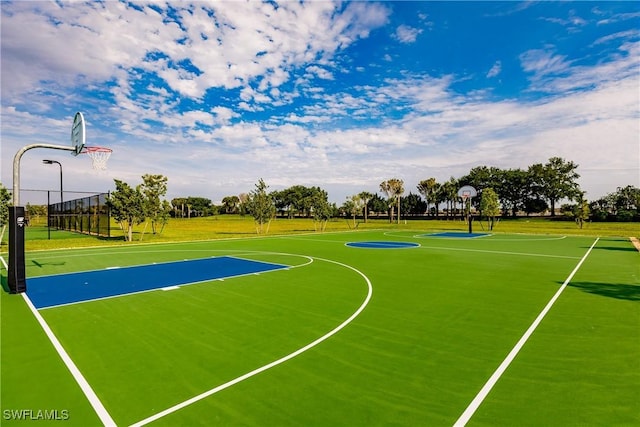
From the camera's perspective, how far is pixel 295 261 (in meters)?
15.6

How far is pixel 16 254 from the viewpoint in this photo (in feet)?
31.6

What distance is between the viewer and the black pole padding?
31.5 ft

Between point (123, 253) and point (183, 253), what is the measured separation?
3227 millimetres

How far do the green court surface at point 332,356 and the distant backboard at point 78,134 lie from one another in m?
4.95

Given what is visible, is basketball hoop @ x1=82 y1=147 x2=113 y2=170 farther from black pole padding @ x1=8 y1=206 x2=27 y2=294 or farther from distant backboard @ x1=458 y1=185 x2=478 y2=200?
distant backboard @ x1=458 y1=185 x2=478 y2=200

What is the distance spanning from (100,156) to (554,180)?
269 feet

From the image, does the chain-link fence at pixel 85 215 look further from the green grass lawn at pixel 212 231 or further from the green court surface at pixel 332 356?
the green court surface at pixel 332 356

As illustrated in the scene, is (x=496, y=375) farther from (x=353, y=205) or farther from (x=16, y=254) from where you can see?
(x=353, y=205)

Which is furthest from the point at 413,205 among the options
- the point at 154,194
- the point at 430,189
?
the point at 154,194

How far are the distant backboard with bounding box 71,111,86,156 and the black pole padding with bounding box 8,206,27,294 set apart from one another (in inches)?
104

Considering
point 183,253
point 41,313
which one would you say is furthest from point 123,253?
point 41,313

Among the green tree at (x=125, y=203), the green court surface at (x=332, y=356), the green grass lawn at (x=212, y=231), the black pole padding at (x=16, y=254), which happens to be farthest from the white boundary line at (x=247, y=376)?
the green tree at (x=125, y=203)

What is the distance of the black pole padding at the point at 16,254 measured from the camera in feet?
31.5

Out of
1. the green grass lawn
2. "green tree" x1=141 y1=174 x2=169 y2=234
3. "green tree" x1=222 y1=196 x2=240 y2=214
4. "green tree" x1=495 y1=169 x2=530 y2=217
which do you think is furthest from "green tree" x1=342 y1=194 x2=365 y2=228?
"green tree" x1=222 y1=196 x2=240 y2=214
